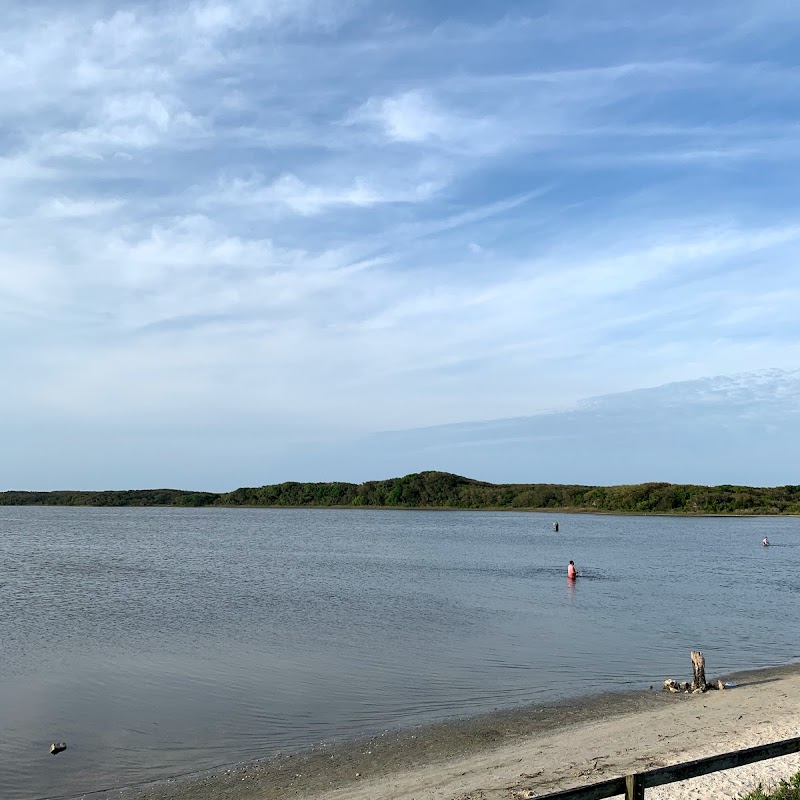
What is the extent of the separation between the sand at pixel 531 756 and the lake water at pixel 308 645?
1.06 metres

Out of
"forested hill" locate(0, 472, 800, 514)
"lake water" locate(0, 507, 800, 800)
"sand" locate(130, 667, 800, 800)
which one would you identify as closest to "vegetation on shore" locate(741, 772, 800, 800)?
"sand" locate(130, 667, 800, 800)

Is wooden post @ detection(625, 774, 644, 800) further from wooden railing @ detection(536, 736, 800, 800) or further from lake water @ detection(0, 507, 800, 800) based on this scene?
lake water @ detection(0, 507, 800, 800)

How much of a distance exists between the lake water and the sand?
1058 millimetres

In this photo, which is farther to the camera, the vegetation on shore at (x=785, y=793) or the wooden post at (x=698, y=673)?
the wooden post at (x=698, y=673)

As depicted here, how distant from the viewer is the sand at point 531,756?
11375mm

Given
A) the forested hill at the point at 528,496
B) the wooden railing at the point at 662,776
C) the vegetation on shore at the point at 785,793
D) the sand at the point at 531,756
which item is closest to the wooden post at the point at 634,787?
the wooden railing at the point at 662,776

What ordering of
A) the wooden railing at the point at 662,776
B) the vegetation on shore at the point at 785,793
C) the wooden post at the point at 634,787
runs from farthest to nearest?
the vegetation on shore at the point at 785,793, the wooden post at the point at 634,787, the wooden railing at the point at 662,776

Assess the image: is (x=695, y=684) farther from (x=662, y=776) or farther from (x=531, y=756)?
(x=662, y=776)

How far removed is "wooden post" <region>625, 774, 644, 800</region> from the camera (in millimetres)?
7613

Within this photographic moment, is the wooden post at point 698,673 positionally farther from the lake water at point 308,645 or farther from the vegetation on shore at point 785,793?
the vegetation on shore at point 785,793

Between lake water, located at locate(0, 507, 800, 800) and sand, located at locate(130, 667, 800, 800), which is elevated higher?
sand, located at locate(130, 667, 800, 800)

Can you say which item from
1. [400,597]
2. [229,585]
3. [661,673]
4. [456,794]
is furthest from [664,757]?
[229,585]

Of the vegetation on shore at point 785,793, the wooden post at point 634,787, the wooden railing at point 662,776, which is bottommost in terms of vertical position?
the vegetation on shore at point 785,793

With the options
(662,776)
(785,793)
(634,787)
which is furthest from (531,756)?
(662,776)
